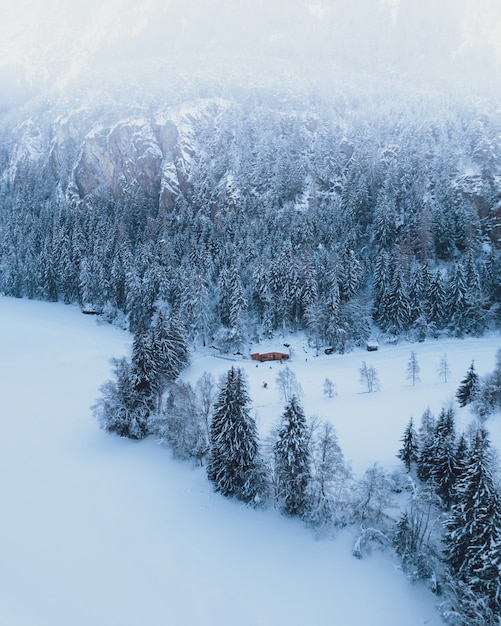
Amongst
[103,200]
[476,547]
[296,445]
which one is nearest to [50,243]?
[103,200]

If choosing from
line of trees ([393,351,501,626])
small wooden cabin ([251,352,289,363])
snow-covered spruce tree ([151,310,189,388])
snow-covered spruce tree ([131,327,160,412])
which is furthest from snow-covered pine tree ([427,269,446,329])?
snow-covered spruce tree ([131,327,160,412])

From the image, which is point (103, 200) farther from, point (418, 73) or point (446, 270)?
point (418, 73)

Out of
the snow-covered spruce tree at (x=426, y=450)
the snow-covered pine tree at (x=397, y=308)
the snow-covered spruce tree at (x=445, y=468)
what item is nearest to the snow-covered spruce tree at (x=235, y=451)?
the snow-covered spruce tree at (x=426, y=450)

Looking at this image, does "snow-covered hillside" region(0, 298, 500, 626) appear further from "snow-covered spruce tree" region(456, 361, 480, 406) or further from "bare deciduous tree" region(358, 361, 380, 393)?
"snow-covered spruce tree" region(456, 361, 480, 406)

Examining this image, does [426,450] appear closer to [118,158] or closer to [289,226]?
[289,226]

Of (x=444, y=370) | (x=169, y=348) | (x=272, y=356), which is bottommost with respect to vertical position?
(x=272, y=356)

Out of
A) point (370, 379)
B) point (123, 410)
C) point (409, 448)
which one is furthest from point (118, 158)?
point (409, 448)
